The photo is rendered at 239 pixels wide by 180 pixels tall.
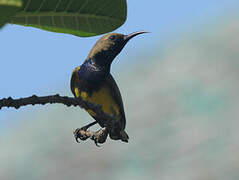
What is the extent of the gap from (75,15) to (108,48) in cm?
201

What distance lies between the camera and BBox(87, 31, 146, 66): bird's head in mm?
3201

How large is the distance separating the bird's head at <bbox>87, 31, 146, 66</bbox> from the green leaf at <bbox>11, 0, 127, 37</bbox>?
1866mm

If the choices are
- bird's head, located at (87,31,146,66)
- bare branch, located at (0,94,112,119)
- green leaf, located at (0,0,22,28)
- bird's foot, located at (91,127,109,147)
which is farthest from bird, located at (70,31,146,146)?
green leaf, located at (0,0,22,28)

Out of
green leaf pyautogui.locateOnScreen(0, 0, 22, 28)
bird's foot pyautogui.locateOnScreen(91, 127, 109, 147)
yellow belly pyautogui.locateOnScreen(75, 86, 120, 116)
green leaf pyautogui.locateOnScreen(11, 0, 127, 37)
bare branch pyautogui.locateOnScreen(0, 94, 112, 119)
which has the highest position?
green leaf pyautogui.locateOnScreen(0, 0, 22, 28)

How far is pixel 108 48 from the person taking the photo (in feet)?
10.8

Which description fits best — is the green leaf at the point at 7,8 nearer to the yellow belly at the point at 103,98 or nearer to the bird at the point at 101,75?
the bird at the point at 101,75

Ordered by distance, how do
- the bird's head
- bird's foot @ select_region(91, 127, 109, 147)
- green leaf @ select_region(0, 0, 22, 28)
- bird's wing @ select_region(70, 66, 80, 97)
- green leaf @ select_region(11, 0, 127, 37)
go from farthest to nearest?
bird's wing @ select_region(70, 66, 80, 97), the bird's head, bird's foot @ select_region(91, 127, 109, 147), green leaf @ select_region(11, 0, 127, 37), green leaf @ select_region(0, 0, 22, 28)

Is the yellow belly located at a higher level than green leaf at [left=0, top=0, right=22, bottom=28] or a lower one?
lower

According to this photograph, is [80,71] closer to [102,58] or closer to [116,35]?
[102,58]

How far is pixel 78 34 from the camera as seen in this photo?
51.3 inches

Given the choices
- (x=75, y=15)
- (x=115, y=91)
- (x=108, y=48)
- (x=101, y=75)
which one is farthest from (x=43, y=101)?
(x=115, y=91)

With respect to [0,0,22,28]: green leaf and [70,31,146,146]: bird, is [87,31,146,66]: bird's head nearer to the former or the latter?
[70,31,146,146]: bird

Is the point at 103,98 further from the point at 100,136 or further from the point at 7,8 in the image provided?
the point at 7,8

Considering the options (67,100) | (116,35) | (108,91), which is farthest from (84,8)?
(108,91)
